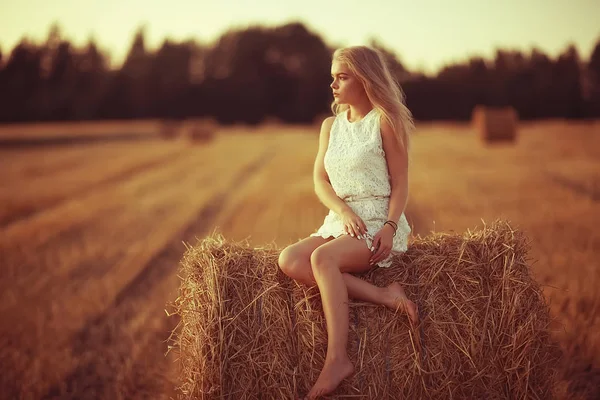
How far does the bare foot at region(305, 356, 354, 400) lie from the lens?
2.88 m

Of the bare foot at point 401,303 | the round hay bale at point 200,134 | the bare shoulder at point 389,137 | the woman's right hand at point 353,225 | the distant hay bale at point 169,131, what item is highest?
the bare shoulder at point 389,137

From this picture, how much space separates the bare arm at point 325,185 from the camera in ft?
11.1

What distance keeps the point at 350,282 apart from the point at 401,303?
0.92ft

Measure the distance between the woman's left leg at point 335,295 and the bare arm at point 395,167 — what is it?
0.32 m

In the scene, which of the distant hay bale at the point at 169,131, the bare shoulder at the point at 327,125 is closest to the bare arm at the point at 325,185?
the bare shoulder at the point at 327,125

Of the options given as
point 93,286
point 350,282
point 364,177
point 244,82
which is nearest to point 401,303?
point 350,282

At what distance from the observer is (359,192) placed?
3387 mm

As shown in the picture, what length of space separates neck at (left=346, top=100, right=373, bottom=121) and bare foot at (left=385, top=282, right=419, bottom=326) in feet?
3.32

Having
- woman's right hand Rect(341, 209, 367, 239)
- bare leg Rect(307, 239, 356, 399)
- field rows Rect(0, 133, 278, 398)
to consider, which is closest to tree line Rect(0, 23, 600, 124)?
field rows Rect(0, 133, 278, 398)

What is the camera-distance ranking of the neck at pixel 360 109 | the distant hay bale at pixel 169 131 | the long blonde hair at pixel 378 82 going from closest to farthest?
1. the long blonde hair at pixel 378 82
2. the neck at pixel 360 109
3. the distant hay bale at pixel 169 131

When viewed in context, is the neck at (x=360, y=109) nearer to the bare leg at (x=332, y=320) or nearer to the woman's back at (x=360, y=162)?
the woman's back at (x=360, y=162)

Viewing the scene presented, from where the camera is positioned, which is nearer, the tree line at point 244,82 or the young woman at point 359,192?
the young woman at point 359,192

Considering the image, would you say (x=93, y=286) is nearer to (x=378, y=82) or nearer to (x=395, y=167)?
(x=395, y=167)

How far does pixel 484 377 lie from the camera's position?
309cm
